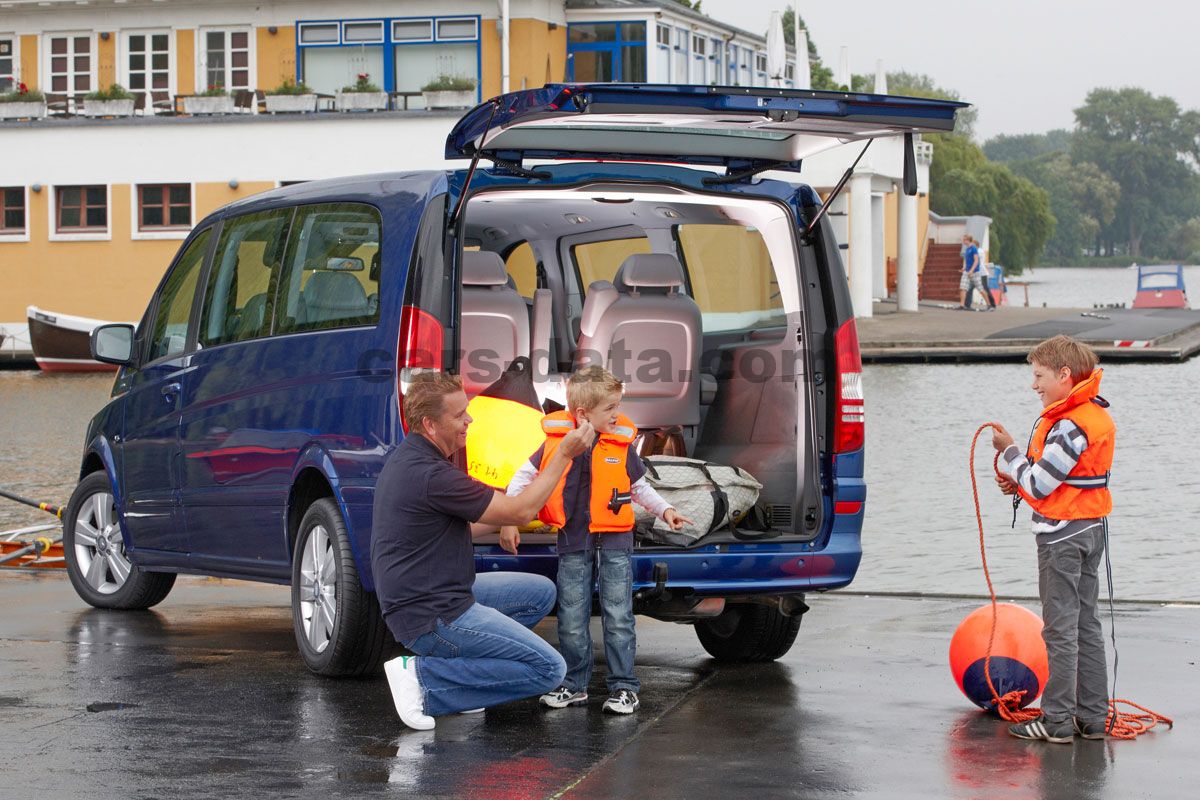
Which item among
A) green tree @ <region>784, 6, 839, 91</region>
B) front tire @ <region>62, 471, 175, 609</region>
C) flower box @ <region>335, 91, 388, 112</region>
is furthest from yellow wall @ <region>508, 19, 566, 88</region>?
front tire @ <region>62, 471, 175, 609</region>

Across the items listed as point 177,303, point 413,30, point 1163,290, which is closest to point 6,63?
point 413,30

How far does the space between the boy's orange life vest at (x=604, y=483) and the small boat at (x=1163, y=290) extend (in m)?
47.4

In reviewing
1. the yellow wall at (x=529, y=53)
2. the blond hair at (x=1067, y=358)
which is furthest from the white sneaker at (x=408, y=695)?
the yellow wall at (x=529, y=53)

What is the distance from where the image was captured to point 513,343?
8688mm

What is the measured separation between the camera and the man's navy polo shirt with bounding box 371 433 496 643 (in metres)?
6.86

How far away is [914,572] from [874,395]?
1708 cm

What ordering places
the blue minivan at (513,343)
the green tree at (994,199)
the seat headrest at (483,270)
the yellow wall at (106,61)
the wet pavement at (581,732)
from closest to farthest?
the wet pavement at (581,732), the blue minivan at (513,343), the seat headrest at (483,270), the yellow wall at (106,61), the green tree at (994,199)

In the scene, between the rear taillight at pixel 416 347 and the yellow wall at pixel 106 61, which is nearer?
the rear taillight at pixel 416 347

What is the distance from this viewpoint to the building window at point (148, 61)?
4988cm

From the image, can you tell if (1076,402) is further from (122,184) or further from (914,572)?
(122,184)

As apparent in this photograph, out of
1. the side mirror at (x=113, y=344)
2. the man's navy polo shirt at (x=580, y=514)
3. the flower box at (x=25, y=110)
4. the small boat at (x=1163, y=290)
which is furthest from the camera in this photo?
the small boat at (x=1163, y=290)

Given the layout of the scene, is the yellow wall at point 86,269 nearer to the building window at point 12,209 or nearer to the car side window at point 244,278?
the building window at point 12,209

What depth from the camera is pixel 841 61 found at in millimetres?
52688

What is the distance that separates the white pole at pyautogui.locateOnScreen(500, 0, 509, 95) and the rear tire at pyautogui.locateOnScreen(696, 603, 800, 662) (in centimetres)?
3977
